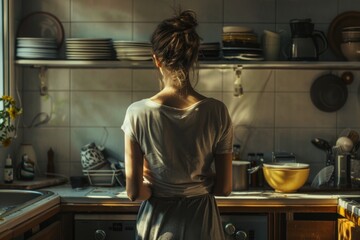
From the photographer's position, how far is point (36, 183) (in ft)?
10.5

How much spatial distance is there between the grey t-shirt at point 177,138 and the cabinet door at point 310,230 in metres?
1.07

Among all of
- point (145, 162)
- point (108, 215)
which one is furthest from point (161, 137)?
point (108, 215)

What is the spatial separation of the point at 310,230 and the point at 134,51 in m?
1.23

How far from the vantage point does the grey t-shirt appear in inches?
76.9

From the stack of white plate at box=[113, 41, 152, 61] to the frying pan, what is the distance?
0.94m

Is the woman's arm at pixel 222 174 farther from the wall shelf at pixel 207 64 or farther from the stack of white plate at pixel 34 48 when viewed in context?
the stack of white plate at pixel 34 48

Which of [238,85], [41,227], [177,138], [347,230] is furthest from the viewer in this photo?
[238,85]

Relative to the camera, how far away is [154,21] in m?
3.52

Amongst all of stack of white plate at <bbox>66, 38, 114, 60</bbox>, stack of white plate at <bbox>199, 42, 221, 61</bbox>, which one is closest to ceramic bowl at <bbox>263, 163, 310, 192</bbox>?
stack of white plate at <bbox>199, 42, 221, 61</bbox>

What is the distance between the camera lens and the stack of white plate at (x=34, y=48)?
10.8 feet

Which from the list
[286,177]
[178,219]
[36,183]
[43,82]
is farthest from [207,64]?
[178,219]

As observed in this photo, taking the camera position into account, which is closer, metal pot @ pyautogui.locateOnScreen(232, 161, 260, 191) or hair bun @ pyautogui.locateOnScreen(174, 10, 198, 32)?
hair bun @ pyautogui.locateOnScreen(174, 10, 198, 32)

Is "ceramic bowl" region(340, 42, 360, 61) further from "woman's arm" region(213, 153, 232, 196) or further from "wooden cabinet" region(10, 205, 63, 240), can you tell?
"wooden cabinet" region(10, 205, 63, 240)

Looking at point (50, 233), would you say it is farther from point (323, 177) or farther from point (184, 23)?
point (323, 177)
